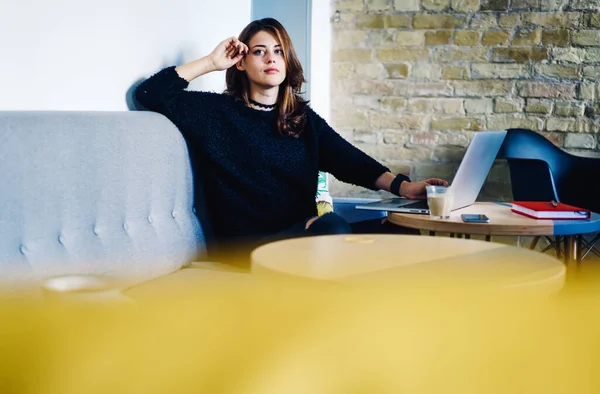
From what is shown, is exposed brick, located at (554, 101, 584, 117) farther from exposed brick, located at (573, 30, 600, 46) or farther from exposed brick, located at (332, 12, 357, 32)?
exposed brick, located at (332, 12, 357, 32)

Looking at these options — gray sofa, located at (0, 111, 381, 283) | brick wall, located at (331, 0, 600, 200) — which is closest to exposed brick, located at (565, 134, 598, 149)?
brick wall, located at (331, 0, 600, 200)

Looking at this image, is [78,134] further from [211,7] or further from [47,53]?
[211,7]

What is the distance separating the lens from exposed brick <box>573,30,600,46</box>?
11.7 feet

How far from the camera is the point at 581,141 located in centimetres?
366

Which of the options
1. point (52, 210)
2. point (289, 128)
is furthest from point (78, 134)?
point (289, 128)

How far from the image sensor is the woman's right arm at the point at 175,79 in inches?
80.7

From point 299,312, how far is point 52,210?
3.25ft

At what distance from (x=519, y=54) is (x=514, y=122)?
395 mm

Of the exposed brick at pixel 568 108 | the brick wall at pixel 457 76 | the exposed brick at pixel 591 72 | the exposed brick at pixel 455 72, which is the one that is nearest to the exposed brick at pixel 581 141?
the brick wall at pixel 457 76

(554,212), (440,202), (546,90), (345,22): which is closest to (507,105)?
(546,90)

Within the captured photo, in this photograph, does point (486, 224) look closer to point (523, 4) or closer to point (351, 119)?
point (351, 119)

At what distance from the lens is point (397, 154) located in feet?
12.8

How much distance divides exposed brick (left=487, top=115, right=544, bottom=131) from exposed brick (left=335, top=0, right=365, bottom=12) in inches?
40.8

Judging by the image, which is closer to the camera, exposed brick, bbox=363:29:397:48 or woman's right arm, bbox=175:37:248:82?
woman's right arm, bbox=175:37:248:82
